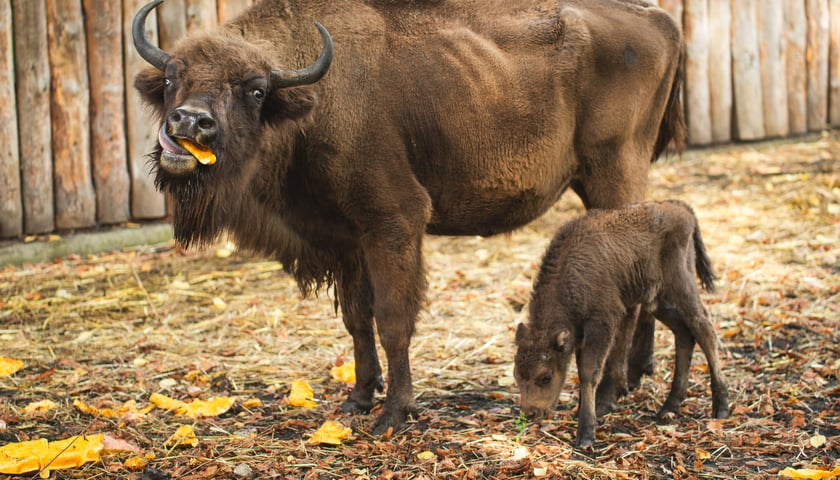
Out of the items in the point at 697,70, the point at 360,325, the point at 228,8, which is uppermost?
the point at 228,8

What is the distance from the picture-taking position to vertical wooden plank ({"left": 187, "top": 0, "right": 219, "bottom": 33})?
32.9 feet

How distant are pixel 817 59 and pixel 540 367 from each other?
34.3ft

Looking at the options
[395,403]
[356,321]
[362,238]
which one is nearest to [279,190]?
[362,238]

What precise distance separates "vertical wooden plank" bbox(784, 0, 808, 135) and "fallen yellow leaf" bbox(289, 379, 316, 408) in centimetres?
1030

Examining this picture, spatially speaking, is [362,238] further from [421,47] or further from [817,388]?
[817,388]

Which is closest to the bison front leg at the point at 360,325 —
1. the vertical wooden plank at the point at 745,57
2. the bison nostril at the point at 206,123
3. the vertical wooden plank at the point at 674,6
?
the bison nostril at the point at 206,123

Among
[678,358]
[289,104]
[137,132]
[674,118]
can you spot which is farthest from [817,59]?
[289,104]

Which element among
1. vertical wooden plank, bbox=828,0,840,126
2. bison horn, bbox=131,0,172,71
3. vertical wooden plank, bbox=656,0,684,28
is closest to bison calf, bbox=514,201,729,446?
bison horn, bbox=131,0,172,71

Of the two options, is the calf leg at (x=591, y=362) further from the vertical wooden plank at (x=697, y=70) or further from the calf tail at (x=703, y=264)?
the vertical wooden plank at (x=697, y=70)

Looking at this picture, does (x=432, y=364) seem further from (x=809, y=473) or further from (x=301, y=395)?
(x=809, y=473)

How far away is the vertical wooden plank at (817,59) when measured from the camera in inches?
527

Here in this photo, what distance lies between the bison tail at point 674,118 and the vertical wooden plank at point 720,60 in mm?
6414

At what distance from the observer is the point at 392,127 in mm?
5602

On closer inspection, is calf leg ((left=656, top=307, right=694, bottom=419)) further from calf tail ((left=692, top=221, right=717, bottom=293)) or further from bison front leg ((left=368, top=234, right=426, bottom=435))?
bison front leg ((left=368, top=234, right=426, bottom=435))
